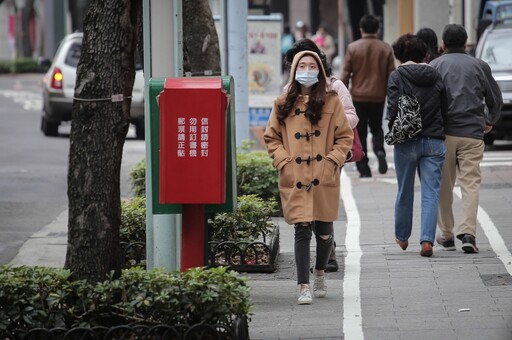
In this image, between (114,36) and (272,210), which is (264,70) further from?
(114,36)

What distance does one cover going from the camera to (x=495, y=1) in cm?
2698

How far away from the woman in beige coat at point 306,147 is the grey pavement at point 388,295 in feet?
1.32

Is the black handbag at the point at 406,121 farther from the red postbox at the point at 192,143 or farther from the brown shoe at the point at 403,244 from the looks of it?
the red postbox at the point at 192,143

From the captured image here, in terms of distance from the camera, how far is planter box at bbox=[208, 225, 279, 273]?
9.84 m

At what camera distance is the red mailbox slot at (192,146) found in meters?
7.51

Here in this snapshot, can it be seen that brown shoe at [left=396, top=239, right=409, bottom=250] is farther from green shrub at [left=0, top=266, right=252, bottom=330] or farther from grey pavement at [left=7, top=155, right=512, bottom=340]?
green shrub at [left=0, top=266, right=252, bottom=330]

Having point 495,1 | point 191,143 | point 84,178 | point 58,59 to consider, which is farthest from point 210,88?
point 495,1

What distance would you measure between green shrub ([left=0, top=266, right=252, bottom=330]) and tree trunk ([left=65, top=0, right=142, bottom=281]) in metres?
0.29

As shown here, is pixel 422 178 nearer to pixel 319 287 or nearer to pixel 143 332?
pixel 319 287

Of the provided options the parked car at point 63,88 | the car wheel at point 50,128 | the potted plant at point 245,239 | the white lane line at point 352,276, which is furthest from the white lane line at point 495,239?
the car wheel at point 50,128

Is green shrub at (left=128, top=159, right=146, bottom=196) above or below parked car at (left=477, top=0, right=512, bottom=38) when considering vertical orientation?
below

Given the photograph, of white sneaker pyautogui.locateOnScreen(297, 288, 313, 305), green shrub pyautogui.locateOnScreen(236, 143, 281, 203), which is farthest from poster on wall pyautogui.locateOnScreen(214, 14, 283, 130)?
white sneaker pyautogui.locateOnScreen(297, 288, 313, 305)

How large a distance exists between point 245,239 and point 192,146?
2695 millimetres

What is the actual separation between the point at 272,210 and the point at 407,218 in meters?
1.04
